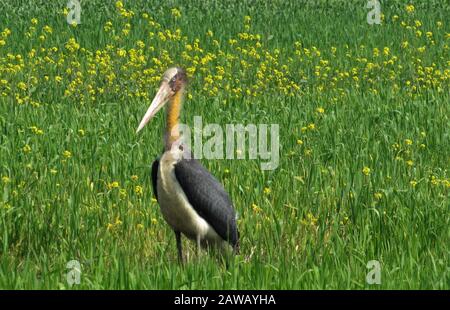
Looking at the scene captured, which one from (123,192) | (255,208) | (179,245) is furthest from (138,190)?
(179,245)

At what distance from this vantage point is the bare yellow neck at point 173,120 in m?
6.99

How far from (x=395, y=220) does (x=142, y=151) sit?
277cm

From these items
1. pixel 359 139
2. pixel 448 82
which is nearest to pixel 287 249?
pixel 359 139

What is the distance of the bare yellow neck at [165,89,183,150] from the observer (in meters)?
6.99

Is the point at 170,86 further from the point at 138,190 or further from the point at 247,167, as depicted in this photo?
the point at 247,167

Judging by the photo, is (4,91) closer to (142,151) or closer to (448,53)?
(142,151)

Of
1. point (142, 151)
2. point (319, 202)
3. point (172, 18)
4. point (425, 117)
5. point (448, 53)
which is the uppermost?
point (172, 18)

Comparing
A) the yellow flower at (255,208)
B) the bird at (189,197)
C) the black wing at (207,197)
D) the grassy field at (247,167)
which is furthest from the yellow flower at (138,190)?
the black wing at (207,197)

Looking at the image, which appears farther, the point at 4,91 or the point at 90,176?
the point at 4,91

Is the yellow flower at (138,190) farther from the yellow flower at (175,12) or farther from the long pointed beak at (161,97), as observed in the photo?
the yellow flower at (175,12)

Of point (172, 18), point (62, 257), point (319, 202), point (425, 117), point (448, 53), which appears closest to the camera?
point (62, 257)

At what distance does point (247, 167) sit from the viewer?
928 cm

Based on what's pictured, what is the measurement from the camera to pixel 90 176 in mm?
9008

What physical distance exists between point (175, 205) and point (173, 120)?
1.85 feet
